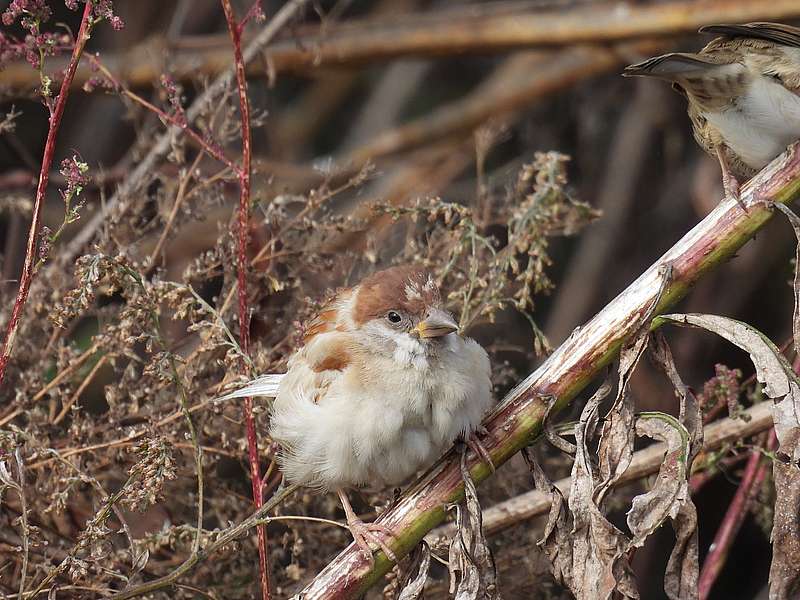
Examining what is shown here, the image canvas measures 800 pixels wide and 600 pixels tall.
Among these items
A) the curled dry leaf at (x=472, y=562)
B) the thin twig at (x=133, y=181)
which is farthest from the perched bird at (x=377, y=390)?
the thin twig at (x=133, y=181)

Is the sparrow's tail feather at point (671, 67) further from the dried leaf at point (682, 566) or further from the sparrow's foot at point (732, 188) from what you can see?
the dried leaf at point (682, 566)

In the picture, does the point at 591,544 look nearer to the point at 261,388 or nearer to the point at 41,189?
the point at 261,388

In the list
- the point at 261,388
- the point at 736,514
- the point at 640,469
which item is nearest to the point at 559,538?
the point at 640,469

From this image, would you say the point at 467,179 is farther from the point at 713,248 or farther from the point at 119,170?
the point at 713,248

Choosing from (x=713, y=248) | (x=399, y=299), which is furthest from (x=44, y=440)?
(x=713, y=248)

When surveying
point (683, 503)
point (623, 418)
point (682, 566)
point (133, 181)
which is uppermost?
point (133, 181)

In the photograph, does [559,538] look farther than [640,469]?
No

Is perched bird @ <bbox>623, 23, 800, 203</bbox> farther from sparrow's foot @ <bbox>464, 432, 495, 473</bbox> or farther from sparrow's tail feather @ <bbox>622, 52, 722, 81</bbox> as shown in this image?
sparrow's foot @ <bbox>464, 432, 495, 473</bbox>
